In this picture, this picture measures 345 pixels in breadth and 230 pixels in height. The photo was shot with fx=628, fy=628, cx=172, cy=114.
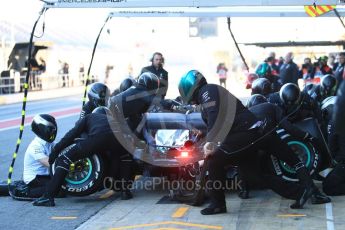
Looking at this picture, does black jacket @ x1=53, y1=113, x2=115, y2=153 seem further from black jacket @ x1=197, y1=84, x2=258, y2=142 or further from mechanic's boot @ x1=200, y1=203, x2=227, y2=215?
mechanic's boot @ x1=200, y1=203, x2=227, y2=215

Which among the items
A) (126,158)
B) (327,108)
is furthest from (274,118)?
(126,158)

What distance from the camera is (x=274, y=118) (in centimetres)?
809

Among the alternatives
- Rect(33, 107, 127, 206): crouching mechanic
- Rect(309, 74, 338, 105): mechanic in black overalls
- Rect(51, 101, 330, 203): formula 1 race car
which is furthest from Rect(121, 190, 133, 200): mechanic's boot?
Rect(309, 74, 338, 105): mechanic in black overalls

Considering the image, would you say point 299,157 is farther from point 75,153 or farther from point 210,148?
point 75,153

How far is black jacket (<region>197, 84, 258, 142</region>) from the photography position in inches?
288

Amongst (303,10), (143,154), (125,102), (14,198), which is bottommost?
(14,198)

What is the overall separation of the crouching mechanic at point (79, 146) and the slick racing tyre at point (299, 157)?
2179 millimetres

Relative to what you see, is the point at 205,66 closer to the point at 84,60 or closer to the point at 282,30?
the point at 84,60

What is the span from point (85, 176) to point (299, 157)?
2.90 meters

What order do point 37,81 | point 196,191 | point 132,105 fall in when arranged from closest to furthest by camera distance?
1. point 196,191
2. point 132,105
3. point 37,81

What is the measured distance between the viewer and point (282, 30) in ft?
68.7

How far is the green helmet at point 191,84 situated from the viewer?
760cm

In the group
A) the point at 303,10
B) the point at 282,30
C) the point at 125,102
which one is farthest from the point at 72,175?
the point at 282,30

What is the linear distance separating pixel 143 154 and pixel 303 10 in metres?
5.60
